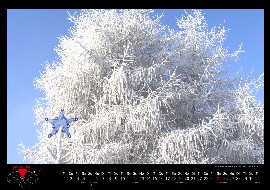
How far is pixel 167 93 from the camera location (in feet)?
6.43

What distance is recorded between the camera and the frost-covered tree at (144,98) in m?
1.88

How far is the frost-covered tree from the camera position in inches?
74.1

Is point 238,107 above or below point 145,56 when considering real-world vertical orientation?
below

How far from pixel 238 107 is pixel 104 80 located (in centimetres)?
79

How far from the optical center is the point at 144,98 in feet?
6.28

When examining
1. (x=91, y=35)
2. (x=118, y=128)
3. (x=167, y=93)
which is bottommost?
(x=118, y=128)

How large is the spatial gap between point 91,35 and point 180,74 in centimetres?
58
